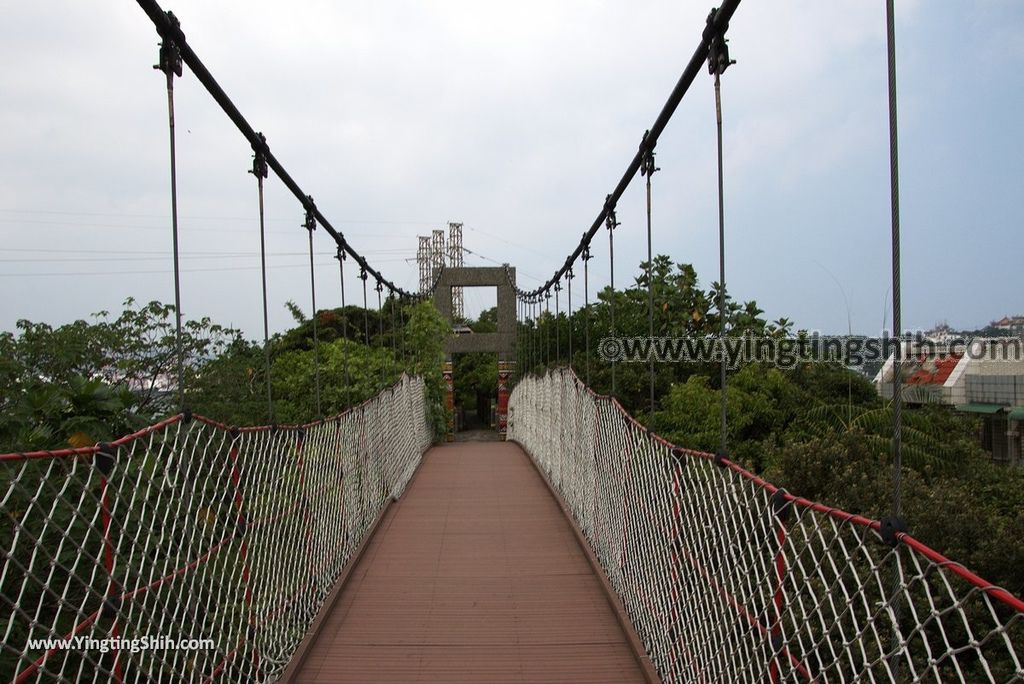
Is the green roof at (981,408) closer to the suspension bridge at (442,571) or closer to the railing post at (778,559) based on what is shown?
the suspension bridge at (442,571)

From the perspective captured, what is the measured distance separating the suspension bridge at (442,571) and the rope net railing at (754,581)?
1cm

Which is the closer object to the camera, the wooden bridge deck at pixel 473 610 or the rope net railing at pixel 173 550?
the rope net railing at pixel 173 550

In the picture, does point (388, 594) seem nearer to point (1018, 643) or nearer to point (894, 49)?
point (1018, 643)

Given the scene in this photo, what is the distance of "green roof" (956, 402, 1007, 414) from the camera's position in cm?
692

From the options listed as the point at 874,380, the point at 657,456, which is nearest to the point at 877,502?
the point at 657,456

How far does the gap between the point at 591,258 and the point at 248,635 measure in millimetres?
3390

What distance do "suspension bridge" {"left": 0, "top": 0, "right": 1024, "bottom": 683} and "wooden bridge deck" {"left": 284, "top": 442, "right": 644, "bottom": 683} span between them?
1cm

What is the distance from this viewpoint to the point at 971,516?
327 centimetres

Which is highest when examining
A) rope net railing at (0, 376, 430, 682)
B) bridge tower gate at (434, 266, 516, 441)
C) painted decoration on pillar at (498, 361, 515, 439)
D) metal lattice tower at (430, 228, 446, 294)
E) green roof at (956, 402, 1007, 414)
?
metal lattice tower at (430, 228, 446, 294)

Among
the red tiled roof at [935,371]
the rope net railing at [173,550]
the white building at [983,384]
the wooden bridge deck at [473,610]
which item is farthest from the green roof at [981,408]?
the rope net railing at [173,550]

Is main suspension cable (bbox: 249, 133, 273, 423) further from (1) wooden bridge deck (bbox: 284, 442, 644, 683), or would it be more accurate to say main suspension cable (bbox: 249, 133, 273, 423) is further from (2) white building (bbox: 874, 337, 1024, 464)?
(2) white building (bbox: 874, 337, 1024, 464)

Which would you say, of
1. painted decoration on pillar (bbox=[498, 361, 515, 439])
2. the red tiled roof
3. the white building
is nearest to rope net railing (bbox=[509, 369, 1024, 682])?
the white building

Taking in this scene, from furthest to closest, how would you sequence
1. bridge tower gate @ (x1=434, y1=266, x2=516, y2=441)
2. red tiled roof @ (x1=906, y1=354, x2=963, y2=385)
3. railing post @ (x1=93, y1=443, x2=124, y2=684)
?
bridge tower gate @ (x1=434, y1=266, x2=516, y2=441) < red tiled roof @ (x1=906, y1=354, x2=963, y2=385) < railing post @ (x1=93, y1=443, x2=124, y2=684)

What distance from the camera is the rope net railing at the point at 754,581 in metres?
1.21
